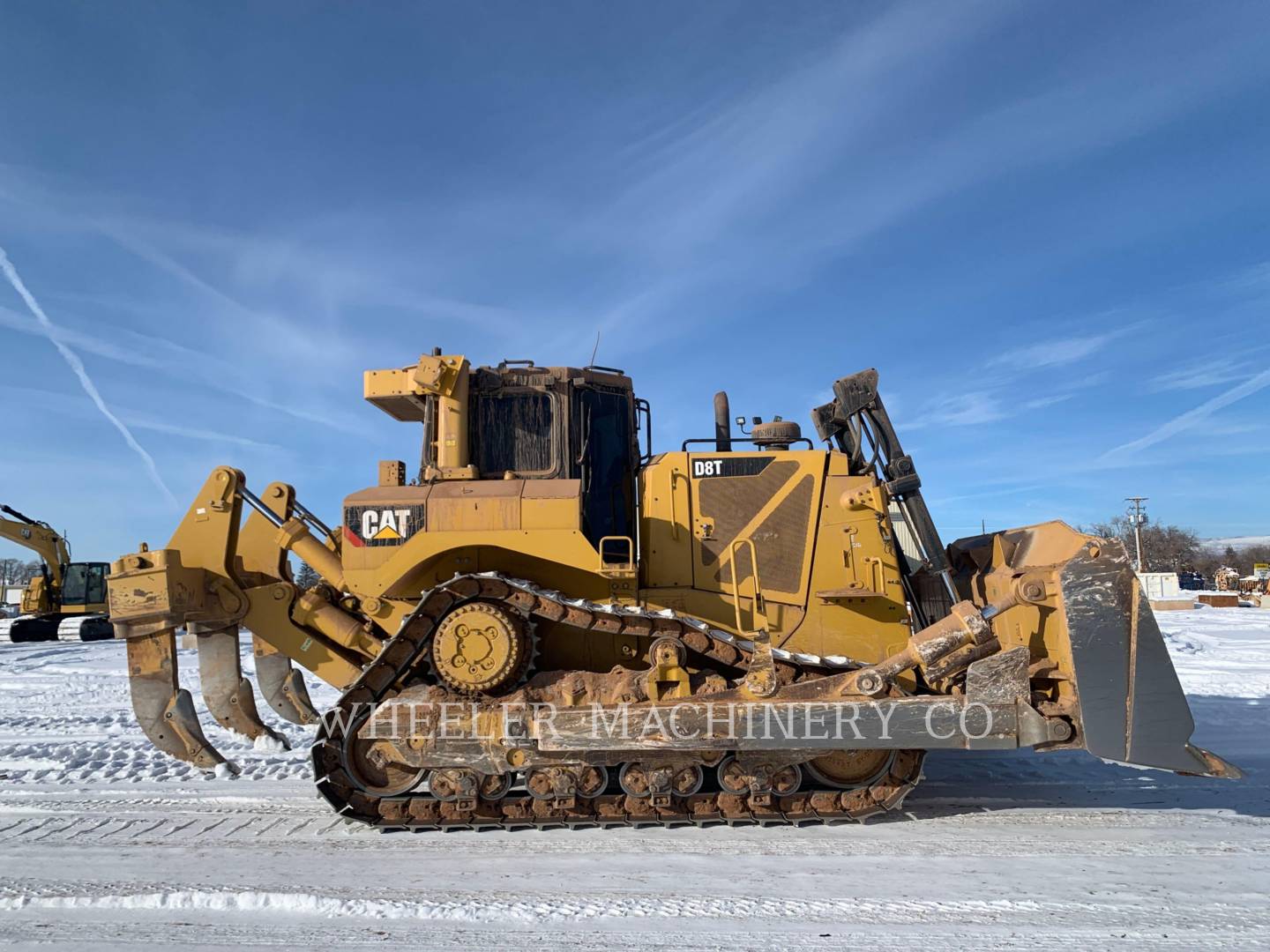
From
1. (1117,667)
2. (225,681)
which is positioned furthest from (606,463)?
(1117,667)

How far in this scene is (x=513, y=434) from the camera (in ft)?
20.0

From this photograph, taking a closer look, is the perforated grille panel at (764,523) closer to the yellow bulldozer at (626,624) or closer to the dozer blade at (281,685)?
the yellow bulldozer at (626,624)

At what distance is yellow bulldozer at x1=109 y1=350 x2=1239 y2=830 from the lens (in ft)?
16.0

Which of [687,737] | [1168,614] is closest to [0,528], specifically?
[687,737]

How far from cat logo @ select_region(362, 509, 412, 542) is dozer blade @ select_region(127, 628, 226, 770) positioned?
6.03ft

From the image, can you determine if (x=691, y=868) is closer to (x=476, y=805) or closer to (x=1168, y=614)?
(x=476, y=805)

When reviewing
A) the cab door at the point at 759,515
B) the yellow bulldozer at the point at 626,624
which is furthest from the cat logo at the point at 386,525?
the cab door at the point at 759,515

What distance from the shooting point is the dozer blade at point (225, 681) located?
624cm

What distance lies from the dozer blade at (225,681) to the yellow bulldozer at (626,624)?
0.08ft

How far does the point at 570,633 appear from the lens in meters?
5.60

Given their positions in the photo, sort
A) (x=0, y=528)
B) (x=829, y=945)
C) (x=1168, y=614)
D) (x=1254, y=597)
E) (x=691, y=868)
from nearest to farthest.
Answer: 1. (x=829, y=945)
2. (x=691, y=868)
3. (x=0, y=528)
4. (x=1168, y=614)
5. (x=1254, y=597)

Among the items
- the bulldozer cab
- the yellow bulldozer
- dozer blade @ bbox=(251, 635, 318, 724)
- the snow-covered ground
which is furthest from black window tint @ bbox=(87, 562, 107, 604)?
the bulldozer cab

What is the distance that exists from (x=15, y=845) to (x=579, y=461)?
4668mm

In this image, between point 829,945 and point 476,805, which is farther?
point 476,805
